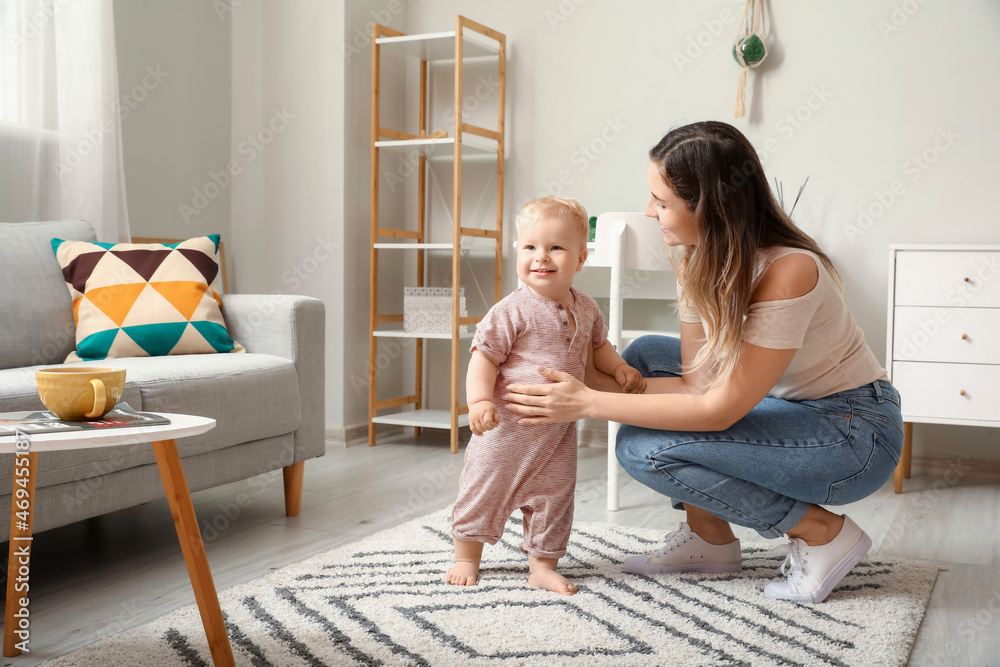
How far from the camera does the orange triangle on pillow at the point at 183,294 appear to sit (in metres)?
2.11

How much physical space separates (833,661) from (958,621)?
360 millimetres

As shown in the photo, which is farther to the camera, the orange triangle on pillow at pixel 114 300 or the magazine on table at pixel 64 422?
the orange triangle on pillow at pixel 114 300

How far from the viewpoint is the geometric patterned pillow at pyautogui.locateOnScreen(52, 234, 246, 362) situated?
6.61ft

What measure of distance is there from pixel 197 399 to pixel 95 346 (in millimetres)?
361

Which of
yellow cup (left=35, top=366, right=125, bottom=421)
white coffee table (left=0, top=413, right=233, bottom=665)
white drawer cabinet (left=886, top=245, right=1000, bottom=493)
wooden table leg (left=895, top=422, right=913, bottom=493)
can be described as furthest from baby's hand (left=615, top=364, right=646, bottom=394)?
Answer: wooden table leg (left=895, top=422, right=913, bottom=493)

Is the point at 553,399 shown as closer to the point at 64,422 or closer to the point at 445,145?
the point at 64,422

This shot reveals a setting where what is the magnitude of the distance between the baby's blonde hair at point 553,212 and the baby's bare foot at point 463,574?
1.98 ft

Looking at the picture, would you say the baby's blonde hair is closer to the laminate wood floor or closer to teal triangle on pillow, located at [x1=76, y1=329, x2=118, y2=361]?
the laminate wood floor

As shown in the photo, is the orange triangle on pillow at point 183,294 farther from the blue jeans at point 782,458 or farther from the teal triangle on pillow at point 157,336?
the blue jeans at point 782,458

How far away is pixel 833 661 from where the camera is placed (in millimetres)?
1260

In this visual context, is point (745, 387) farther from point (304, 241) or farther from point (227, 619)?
point (304, 241)

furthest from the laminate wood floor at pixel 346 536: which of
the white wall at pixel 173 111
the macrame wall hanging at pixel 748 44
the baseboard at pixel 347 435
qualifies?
the macrame wall hanging at pixel 748 44

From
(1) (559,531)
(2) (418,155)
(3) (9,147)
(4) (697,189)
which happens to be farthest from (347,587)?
(2) (418,155)

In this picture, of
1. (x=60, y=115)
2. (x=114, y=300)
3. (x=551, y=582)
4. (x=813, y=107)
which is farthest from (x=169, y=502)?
(x=813, y=107)
